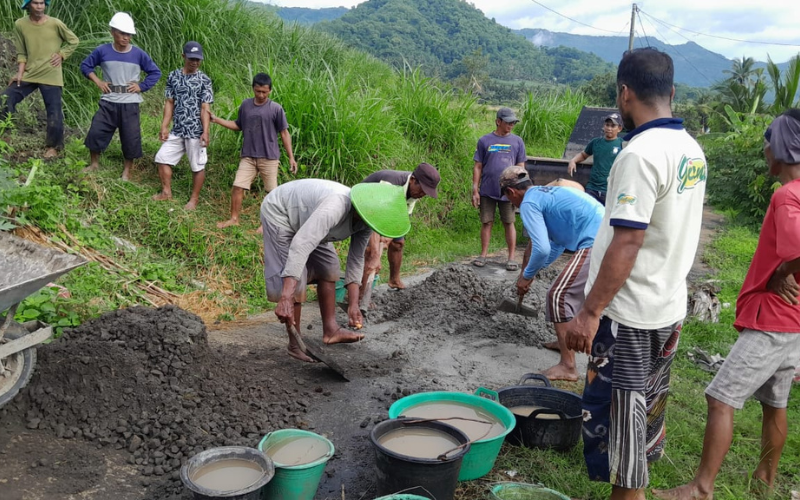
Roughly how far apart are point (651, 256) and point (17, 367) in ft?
10.5

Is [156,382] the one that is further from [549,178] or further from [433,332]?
[549,178]

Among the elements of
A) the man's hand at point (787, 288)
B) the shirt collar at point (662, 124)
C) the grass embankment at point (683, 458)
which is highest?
the shirt collar at point (662, 124)

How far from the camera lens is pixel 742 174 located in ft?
39.5

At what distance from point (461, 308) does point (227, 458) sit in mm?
3540

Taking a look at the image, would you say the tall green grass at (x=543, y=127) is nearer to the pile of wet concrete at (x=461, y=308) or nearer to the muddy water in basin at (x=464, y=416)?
the pile of wet concrete at (x=461, y=308)

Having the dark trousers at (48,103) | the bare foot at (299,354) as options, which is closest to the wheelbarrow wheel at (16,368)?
the bare foot at (299,354)

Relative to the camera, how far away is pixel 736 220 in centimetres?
1216

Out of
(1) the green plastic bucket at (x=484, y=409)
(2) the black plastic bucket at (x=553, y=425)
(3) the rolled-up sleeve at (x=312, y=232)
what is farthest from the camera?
(3) the rolled-up sleeve at (x=312, y=232)

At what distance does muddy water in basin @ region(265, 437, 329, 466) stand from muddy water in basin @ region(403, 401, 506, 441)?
559 mm

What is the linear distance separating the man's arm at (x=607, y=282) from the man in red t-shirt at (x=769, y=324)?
35.5 inches

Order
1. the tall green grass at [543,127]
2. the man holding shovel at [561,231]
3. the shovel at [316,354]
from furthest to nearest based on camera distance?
the tall green grass at [543,127] → the man holding shovel at [561,231] → the shovel at [316,354]

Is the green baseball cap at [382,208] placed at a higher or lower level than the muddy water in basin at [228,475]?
higher

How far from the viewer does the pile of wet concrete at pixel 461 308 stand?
18.3ft

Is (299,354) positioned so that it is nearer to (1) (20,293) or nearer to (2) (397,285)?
(1) (20,293)
